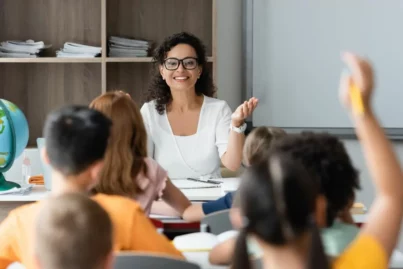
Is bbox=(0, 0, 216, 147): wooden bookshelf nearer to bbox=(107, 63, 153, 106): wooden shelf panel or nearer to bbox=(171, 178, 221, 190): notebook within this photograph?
bbox=(107, 63, 153, 106): wooden shelf panel

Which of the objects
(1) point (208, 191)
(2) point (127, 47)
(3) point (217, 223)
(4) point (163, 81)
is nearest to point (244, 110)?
(1) point (208, 191)

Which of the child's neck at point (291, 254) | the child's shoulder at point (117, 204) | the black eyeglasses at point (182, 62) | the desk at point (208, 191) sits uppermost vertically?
the black eyeglasses at point (182, 62)

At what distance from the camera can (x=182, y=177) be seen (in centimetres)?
367

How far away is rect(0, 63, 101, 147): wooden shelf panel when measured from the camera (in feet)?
15.6

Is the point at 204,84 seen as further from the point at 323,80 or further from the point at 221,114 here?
the point at 323,80

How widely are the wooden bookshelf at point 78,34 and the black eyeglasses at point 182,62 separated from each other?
34.4 inches

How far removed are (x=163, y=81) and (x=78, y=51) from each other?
0.87 m

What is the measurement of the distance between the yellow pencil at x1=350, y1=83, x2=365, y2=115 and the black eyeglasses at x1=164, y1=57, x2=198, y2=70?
2485mm

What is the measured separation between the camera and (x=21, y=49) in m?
4.51

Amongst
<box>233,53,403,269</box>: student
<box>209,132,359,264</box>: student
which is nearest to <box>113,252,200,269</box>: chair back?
<box>209,132,359,264</box>: student

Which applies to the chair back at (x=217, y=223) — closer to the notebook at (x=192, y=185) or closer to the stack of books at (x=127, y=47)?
the notebook at (x=192, y=185)

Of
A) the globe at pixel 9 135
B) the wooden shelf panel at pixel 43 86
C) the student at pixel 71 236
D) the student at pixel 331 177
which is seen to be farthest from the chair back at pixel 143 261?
the wooden shelf panel at pixel 43 86

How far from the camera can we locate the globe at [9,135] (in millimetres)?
3195

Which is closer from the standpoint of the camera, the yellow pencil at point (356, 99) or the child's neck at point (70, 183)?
the yellow pencil at point (356, 99)
